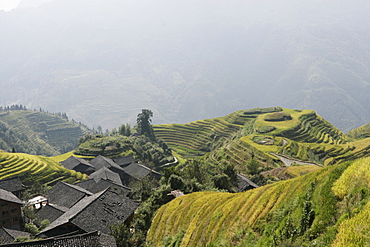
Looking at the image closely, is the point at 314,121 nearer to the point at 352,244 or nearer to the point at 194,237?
the point at 194,237

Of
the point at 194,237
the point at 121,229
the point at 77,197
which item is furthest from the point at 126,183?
the point at 194,237

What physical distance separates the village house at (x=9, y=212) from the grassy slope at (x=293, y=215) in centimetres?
3262

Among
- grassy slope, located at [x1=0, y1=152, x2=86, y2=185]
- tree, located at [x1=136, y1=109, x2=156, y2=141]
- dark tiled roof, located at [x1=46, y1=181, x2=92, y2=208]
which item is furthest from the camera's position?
tree, located at [x1=136, y1=109, x2=156, y2=141]

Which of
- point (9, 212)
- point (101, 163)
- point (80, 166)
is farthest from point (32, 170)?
point (9, 212)

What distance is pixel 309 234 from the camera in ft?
48.9

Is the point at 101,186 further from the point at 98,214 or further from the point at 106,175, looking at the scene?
the point at 98,214

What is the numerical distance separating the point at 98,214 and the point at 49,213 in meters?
17.8

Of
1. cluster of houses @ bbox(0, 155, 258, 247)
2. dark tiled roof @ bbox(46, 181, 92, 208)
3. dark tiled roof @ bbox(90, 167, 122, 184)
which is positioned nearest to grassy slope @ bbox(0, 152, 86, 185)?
dark tiled roof @ bbox(90, 167, 122, 184)

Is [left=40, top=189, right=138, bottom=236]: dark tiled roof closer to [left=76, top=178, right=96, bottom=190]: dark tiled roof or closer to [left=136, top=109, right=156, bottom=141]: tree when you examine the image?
[left=76, top=178, right=96, bottom=190]: dark tiled roof

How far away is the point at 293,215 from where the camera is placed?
17.7 metres

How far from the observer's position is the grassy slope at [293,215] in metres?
13.6

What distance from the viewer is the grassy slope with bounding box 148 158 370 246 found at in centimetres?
1363

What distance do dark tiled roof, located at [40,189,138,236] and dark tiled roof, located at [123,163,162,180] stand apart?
4271cm

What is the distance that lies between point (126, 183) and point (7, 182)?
118 feet
